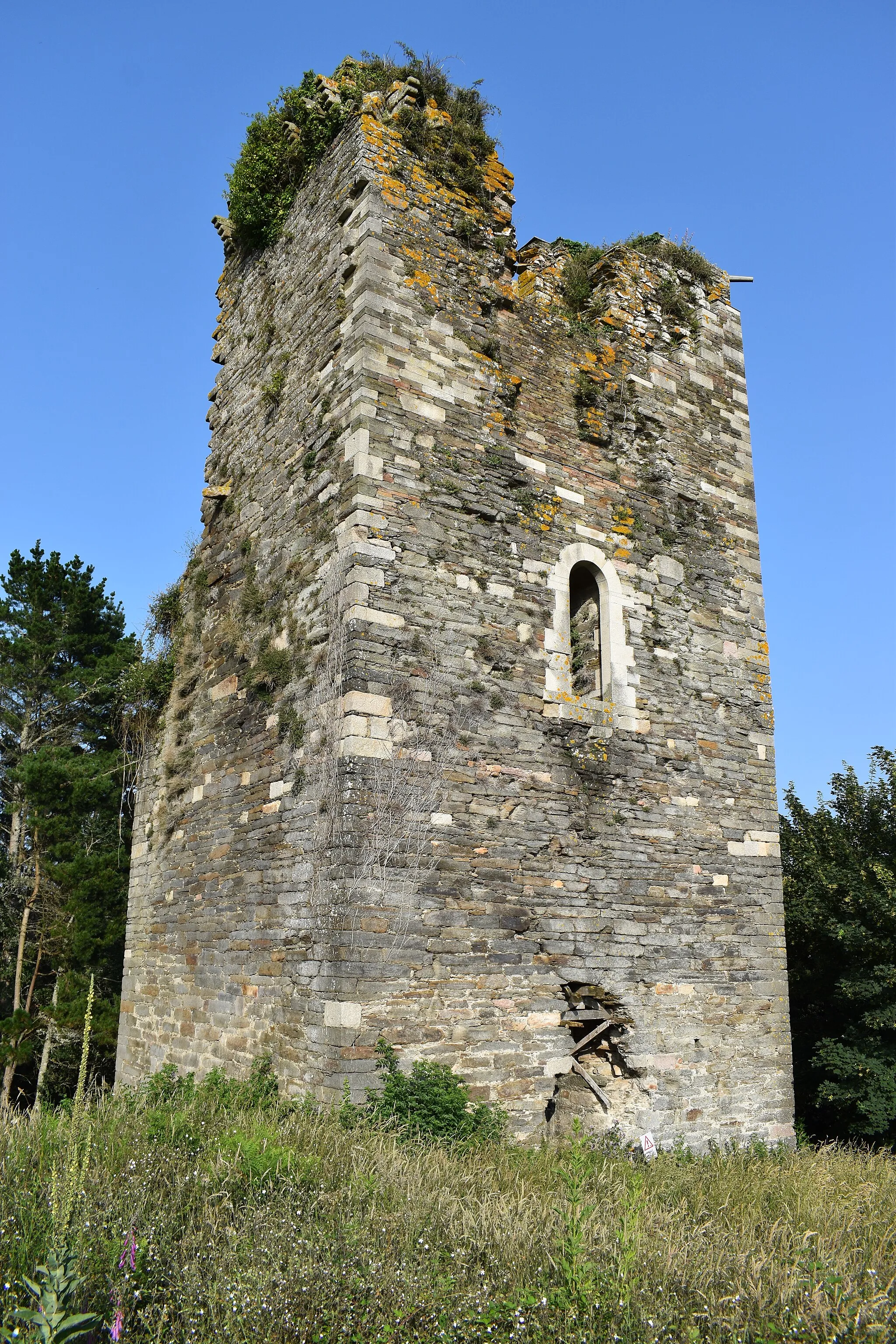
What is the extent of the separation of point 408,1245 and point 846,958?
34.5 ft

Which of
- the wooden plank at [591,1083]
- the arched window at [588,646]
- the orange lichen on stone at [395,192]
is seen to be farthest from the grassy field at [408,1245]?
the orange lichen on stone at [395,192]

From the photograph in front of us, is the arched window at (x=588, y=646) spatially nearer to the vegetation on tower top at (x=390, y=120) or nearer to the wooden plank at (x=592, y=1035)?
the wooden plank at (x=592, y=1035)

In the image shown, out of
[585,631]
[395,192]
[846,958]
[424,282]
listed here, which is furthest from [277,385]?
Answer: [846,958]

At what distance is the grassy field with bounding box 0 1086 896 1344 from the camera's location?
141 inches

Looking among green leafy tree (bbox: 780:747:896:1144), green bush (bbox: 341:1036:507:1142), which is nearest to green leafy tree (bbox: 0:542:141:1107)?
green bush (bbox: 341:1036:507:1142)

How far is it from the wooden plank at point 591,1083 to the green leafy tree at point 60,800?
8.10 meters

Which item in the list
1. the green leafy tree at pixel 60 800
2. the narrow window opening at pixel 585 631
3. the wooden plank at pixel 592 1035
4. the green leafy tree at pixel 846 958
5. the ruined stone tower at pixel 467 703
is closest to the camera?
the ruined stone tower at pixel 467 703

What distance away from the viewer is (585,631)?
9.41 meters

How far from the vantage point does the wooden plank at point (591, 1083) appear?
Answer: 766 centimetres

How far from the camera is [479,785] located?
7.71m

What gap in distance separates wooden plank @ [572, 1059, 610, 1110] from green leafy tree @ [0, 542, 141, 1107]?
26.6 feet

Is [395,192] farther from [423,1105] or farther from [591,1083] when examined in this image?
[591,1083]

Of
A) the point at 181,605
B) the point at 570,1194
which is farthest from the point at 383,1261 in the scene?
the point at 181,605

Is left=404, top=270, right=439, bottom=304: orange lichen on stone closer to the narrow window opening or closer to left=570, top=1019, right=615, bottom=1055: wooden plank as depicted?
the narrow window opening
